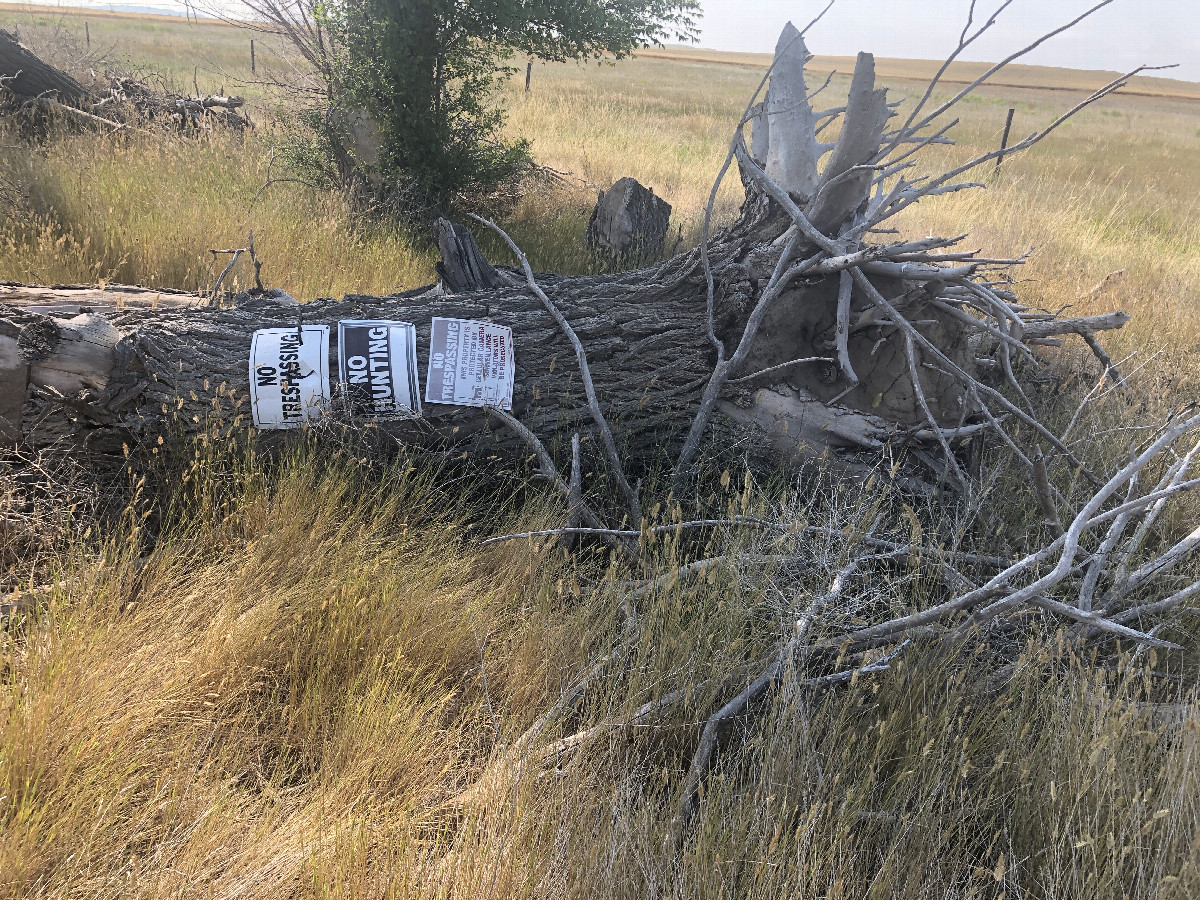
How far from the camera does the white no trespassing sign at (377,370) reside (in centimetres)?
290

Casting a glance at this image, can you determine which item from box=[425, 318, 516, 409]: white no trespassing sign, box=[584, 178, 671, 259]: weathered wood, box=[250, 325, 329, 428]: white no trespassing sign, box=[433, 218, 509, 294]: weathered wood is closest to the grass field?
box=[250, 325, 329, 428]: white no trespassing sign

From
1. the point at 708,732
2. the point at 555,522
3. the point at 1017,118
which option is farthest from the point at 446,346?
the point at 1017,118

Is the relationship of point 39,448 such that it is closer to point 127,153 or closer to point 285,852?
point 285,852

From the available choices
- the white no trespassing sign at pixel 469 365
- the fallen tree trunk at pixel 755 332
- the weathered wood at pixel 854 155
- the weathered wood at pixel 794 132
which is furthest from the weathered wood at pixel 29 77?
the weathered wood at pixel 854 155

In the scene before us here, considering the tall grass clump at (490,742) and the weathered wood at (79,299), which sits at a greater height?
the weathered wood at (79,299)

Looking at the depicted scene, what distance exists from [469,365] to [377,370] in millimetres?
363

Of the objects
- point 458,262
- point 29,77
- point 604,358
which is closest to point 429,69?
Answer: point 458,262

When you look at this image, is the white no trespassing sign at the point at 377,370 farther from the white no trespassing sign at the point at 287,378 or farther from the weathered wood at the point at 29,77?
the weathered wood at the point at 29,77

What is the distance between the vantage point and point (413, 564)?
2447mm

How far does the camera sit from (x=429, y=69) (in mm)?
6801

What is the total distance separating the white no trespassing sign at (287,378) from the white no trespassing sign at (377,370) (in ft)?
0.28

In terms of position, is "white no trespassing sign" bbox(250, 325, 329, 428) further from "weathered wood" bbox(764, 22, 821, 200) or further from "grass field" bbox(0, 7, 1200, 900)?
"weathered wood" bbox(764, 22, 821, 200)

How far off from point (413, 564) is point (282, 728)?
66cm

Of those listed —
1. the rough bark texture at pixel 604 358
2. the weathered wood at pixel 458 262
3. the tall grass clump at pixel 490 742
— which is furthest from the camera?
the weathered wood at pixel 458 262
